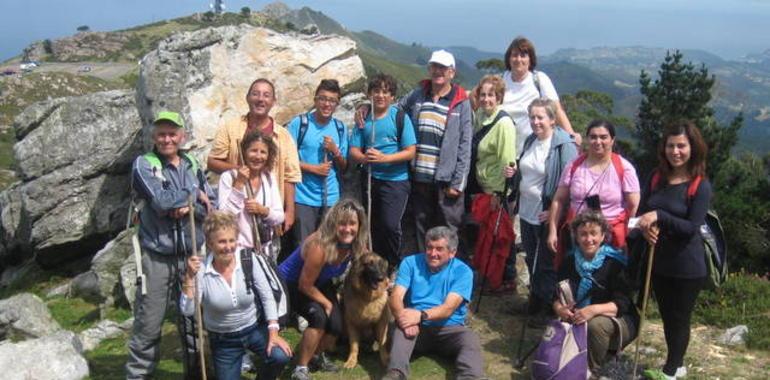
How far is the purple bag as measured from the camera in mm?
6410

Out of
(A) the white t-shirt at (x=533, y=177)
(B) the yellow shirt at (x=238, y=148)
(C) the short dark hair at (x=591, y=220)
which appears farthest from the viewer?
(A) the white t-shirt at (x=533, y=177)

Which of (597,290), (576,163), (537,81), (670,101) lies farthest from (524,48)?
(670,101)

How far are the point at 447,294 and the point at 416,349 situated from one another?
2.69 ft

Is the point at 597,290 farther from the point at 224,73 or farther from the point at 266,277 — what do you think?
the point at 224,73

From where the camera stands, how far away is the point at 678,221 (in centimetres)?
601

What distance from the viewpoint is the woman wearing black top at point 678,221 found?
6.01m

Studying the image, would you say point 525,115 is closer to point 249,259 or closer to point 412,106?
point 412,106

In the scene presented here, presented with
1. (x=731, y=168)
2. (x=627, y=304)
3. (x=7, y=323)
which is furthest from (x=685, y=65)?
(x=7, y=323)

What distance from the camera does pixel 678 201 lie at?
6.12 metres

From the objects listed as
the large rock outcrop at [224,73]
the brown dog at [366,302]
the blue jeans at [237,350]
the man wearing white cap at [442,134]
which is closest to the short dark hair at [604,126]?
the man wearing white cap at [442,134]

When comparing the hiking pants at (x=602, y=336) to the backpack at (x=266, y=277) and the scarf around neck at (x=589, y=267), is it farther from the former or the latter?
the backpack at (x=266, y=277)

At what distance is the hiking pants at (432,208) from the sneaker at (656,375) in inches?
110

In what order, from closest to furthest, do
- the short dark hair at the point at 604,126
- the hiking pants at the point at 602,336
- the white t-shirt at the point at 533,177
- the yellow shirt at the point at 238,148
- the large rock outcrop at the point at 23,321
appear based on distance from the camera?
1. the hiking pants at the point at 602,336
2. the short dark hair at the point at 604,126
3. the yellow shirt at the point at 238,148
4. the white t-shirt at the point at 533,177
5. the large rock outcrop at the point at 23,321

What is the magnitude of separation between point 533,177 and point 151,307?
4549mm
